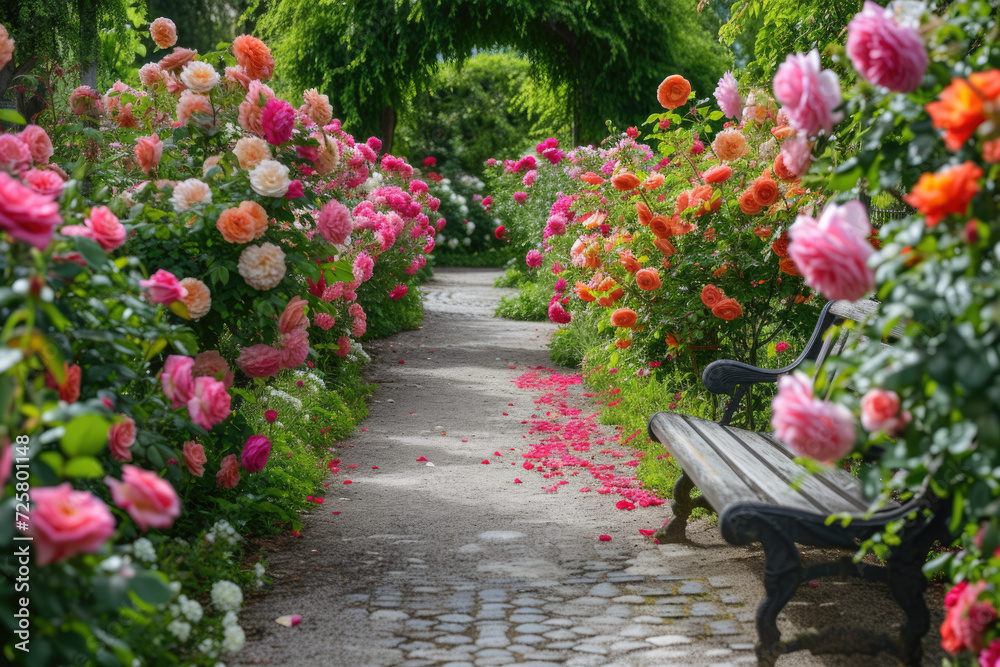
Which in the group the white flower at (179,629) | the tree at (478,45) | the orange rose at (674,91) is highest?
the tree at (478,45)

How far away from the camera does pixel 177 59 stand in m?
3.50

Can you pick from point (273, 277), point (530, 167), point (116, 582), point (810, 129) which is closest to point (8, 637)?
point (116, 582)

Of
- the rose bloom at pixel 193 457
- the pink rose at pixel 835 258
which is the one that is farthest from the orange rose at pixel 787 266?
the rose bloom at pixel 193 457

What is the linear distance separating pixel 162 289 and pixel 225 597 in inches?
37.0

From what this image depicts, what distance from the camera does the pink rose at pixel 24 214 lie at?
1.41 m

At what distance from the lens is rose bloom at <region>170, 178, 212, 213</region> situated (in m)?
3.02

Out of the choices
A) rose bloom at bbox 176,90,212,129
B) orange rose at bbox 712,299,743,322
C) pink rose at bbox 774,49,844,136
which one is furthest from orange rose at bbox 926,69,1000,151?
rose bloom at bbox 176,90,212,129

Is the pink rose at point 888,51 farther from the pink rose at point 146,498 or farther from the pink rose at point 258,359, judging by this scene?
the pink rose at point 258,359

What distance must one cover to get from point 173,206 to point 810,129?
7.46 ft

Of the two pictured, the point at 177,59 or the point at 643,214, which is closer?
the point at 177,59

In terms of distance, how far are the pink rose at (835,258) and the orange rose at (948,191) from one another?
0.55ft

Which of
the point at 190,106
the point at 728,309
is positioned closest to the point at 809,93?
the point at 728,309

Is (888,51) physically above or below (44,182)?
above

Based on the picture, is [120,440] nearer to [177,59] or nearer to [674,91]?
[177,59]
